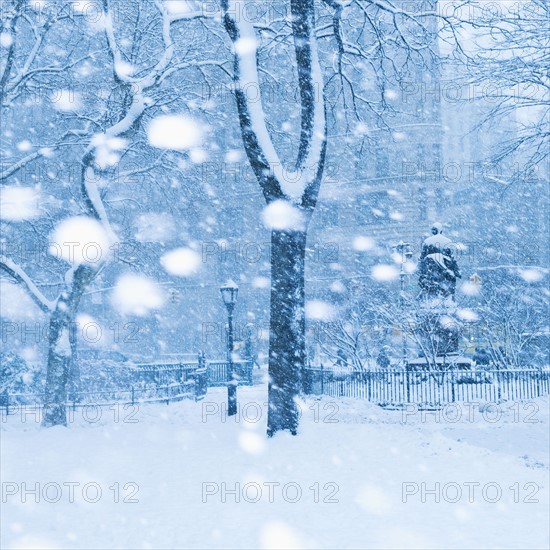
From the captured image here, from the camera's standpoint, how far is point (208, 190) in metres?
45.7

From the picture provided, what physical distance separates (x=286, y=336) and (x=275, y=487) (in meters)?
3.45

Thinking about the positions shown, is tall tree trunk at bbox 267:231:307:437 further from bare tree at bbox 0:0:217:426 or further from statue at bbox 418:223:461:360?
statue at bbox 418:223:461:360

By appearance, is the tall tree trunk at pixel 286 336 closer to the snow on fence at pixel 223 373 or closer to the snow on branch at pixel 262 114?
the snow on branch at pixel 262 114

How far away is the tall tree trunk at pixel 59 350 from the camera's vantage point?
15359mm

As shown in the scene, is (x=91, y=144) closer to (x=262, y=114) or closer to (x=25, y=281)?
(x=25, y=281)

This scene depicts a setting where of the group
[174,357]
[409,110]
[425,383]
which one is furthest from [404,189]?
[425,383]

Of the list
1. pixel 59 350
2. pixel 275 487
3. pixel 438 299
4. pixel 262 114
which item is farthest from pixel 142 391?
pixel 275 487

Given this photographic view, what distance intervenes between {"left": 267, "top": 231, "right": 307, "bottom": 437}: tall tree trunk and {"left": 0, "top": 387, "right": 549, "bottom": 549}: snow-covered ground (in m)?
0.51

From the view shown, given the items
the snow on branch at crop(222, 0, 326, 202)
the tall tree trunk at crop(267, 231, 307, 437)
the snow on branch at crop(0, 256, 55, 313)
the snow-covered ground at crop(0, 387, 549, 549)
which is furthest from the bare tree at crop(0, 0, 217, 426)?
the tall tree trunk at crop(267, 231, 307, 437)

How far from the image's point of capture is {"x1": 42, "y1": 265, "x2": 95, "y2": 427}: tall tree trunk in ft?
50.4

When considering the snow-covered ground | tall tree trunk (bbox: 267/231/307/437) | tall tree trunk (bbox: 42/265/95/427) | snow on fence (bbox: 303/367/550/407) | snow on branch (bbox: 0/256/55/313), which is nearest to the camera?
the snow-covered ground

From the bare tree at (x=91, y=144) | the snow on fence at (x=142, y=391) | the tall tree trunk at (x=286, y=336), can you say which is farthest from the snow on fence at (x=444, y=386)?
the bare tree at (x=91, y=144)

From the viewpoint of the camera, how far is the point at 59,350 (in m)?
15.4

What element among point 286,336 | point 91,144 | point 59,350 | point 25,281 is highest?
point 91,144
